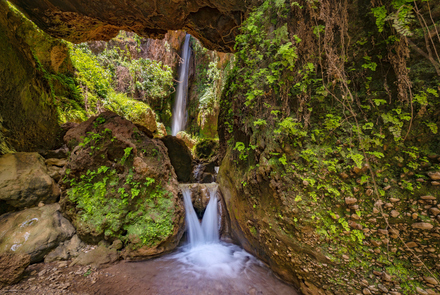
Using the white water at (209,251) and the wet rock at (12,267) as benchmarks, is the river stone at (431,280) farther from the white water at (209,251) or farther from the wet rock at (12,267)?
the wet rock at (12,267)

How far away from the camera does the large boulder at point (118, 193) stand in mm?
4125

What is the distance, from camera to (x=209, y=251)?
5078 mm

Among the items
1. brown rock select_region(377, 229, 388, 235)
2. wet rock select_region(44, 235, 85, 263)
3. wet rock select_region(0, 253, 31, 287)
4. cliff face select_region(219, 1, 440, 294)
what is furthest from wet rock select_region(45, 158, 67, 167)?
brown rock select_region(377, 229, 388, 235)

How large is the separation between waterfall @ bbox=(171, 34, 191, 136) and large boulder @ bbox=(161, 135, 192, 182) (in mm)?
8754

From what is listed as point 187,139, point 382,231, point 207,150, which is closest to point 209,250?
point 382,231

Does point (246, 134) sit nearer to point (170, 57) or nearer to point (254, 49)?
point (254, 49)

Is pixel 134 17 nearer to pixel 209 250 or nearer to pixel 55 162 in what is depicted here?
pixel 55 162

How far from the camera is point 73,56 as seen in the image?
710 centimetres

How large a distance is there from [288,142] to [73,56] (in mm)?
9331

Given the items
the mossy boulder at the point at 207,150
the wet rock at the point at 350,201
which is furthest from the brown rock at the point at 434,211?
the mossy boulder at the point at 207,150

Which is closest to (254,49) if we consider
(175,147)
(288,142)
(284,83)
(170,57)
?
(284,83)

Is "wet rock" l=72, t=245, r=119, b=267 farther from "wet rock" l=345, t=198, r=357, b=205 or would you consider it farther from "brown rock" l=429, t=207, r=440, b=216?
"brown rock" l=429, t=207, r=440, b=216

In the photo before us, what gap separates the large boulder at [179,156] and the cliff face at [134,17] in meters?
4.69

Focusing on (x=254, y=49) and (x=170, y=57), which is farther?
(x=170, y=57)
